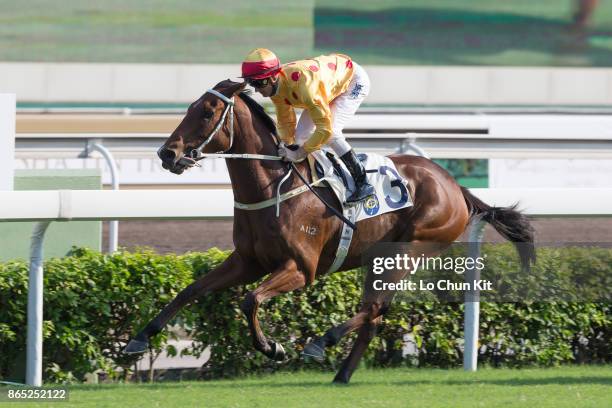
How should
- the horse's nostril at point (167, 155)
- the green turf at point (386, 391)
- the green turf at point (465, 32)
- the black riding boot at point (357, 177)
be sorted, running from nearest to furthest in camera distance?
the green turf at point (386, 391) < the horse's nostril at point (167, 155) < the black riding boot at point (357, 177) < the green turf at point (465, 32)

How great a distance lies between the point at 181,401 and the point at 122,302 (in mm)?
910

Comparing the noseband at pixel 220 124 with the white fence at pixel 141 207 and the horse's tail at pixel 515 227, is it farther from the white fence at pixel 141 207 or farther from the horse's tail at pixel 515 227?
the horse's tail at pixel 515 227

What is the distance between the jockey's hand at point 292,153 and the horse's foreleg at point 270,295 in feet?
1.49

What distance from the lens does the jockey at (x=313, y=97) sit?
4.83 metres

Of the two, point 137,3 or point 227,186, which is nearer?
point 227,186

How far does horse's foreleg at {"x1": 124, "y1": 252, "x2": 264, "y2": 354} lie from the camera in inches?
191

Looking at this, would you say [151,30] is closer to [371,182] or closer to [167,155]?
[371,182]

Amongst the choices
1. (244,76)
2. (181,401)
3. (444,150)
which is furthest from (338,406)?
(444,150)

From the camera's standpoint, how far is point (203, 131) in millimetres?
4805

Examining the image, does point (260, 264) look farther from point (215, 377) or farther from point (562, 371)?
point (562, 371)

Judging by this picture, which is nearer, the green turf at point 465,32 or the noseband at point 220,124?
the noseband at point 220,124

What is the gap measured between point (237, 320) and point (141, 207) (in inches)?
27.1

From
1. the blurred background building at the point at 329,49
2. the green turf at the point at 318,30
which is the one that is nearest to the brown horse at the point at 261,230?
the blurred background building at the point at 329,49

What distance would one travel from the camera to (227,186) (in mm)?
9719
